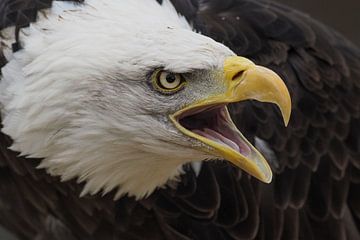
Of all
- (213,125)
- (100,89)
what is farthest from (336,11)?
(100,89)

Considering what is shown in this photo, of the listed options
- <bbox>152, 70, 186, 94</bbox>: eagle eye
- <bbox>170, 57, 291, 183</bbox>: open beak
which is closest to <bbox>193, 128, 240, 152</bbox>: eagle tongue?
<bbox>170, 57, 291, 183</bbox>: open beak

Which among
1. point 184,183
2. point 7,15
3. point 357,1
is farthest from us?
point 357,1

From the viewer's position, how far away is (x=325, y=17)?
18.0 ft

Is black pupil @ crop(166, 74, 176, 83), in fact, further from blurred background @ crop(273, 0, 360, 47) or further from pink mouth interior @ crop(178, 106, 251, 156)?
blurred background @ crop(273, 0, 360, 47)

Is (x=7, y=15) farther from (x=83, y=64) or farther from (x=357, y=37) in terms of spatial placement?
→ (x=357, y=37)

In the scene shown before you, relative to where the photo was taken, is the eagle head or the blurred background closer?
the eagle head

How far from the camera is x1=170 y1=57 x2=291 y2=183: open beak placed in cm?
255

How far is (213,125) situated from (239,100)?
121 mm

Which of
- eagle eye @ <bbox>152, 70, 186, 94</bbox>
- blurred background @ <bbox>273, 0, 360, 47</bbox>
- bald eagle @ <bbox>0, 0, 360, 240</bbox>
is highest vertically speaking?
eagle eye @ <bbox>152, 70, 186, 94</bbox>

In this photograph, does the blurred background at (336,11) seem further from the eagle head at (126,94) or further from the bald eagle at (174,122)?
the eagle head at (126,94)

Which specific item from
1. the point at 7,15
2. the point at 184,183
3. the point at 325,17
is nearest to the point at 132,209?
the point at 184,183

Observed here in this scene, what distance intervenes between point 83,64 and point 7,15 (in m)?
0.55

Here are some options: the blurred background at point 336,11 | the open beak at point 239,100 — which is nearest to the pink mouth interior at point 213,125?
the open beak at point 239,100

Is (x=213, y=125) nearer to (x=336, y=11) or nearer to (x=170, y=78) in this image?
(x=170, y=78)
